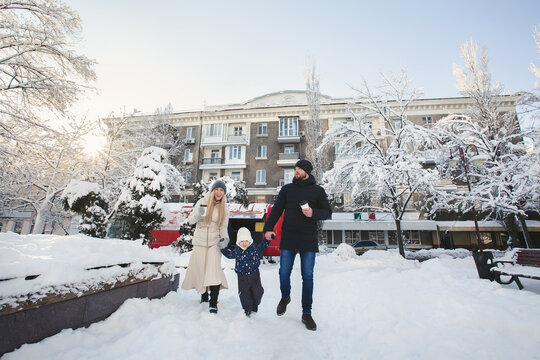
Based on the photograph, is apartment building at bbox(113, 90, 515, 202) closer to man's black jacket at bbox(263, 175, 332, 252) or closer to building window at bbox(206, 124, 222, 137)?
building window at bbox(206, 124, 222, 137)

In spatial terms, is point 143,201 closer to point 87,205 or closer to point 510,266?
point 87,205

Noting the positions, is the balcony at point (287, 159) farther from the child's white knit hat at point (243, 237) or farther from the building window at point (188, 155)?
the child's white knit hat at point (243, 237)

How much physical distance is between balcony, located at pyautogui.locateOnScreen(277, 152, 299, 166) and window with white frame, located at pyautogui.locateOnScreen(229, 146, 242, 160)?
4597 mm

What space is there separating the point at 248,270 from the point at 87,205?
1170cm

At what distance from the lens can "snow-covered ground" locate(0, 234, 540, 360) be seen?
220cm

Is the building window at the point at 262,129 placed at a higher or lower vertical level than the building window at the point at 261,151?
higher

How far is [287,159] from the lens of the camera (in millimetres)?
27969

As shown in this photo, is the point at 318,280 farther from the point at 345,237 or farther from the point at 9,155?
the point at 345,237

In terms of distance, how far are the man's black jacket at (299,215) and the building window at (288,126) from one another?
2540 cm

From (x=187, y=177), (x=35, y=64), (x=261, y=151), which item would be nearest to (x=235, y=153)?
(x=261, y=151)

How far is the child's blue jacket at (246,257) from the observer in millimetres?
3715

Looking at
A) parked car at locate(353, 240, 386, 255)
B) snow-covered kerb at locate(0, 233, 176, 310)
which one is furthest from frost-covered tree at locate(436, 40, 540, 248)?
snow-covered kerb at locate(0, 233, 176, 310)

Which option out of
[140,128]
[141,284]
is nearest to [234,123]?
[140,128]

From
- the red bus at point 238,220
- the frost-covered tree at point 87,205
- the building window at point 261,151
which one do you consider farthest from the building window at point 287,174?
the frost-covered tree at point 87,205
